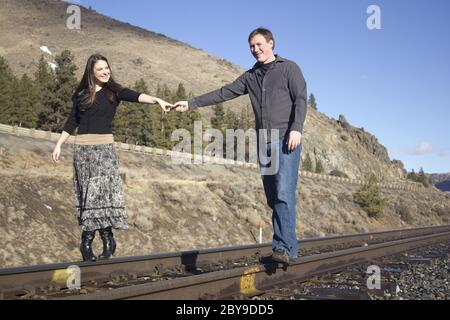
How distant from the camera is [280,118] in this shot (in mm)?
5523

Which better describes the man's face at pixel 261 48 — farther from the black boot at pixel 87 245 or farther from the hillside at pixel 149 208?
the hillside at pixel 149 208

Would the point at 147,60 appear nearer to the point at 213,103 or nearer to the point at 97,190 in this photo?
the point at 97,190

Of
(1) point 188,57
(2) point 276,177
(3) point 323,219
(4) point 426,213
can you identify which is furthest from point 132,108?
(1) point 188,57

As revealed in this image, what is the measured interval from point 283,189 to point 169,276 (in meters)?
1.91

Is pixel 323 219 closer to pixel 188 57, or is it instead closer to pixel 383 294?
pixel 383 294

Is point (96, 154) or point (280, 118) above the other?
point (280, 118)

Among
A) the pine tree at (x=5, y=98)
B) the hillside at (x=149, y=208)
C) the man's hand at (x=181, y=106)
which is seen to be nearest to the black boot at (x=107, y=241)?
the man's hand at (x=181, y=106)

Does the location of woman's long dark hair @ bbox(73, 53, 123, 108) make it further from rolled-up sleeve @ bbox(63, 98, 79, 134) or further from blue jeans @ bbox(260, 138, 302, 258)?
blue jeans @ bbox(260, 138, 302, 258)

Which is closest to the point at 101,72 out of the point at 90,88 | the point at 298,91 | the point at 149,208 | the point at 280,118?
the point at 90,88

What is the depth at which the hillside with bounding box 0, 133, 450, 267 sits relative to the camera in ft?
45.1

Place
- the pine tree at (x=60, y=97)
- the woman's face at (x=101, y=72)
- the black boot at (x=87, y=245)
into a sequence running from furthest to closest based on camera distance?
the pine tree at (x=60, y=97), the woman's face at (x=101, y=72), the black boot at (x=87, y=245)

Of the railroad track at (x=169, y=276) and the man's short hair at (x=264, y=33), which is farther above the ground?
the man's short hair at (x=264, y=33)

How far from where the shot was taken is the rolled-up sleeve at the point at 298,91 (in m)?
5.38

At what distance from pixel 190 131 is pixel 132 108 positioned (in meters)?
7.33
